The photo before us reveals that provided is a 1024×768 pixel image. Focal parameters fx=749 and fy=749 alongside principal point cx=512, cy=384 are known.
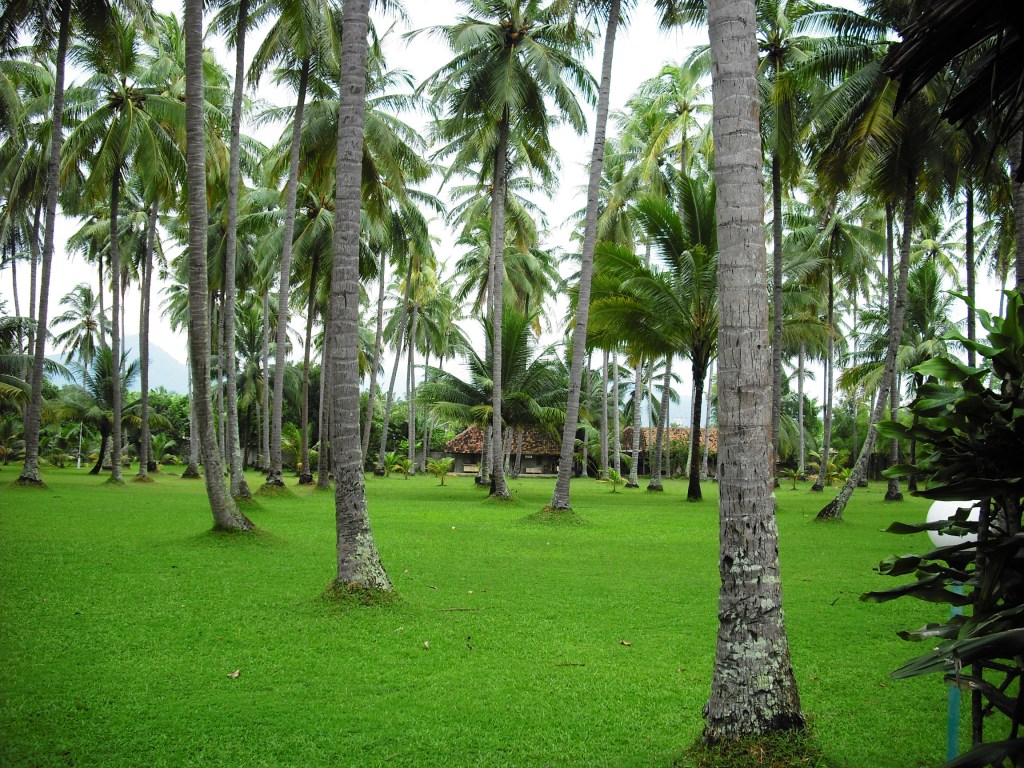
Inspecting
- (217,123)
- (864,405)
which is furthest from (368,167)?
(864,405)

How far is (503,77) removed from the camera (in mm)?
16250

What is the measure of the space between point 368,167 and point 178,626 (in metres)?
14.9

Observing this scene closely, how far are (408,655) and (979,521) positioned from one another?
151 inches

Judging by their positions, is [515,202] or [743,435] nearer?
[743,435]

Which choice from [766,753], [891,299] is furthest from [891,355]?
[766,753]

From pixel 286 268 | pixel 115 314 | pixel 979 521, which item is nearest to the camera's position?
pixel 979 521

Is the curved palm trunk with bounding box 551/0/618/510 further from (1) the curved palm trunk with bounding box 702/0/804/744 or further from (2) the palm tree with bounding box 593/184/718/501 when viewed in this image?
(1) the curved palm trunk with bounding box 702/0/804/744

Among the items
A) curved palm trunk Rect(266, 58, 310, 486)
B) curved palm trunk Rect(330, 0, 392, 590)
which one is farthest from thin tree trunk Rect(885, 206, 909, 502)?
curved palm trunk Rect(330, 0, 392, 590)

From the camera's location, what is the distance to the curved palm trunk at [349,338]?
6547 millimetres

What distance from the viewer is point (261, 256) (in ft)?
69.6

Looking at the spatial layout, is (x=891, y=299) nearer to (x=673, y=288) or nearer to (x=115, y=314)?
(x=673, y=288)

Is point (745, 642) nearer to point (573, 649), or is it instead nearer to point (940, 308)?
point (573, 649)

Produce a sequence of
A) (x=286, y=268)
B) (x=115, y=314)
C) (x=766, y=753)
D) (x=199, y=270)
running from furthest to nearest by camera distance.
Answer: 1. (x=115, y=314)
2. (x=286, y=268)
3. (x=199, y=270)
4. (x=766, y=753)

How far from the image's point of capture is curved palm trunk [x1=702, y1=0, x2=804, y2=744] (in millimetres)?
3221
